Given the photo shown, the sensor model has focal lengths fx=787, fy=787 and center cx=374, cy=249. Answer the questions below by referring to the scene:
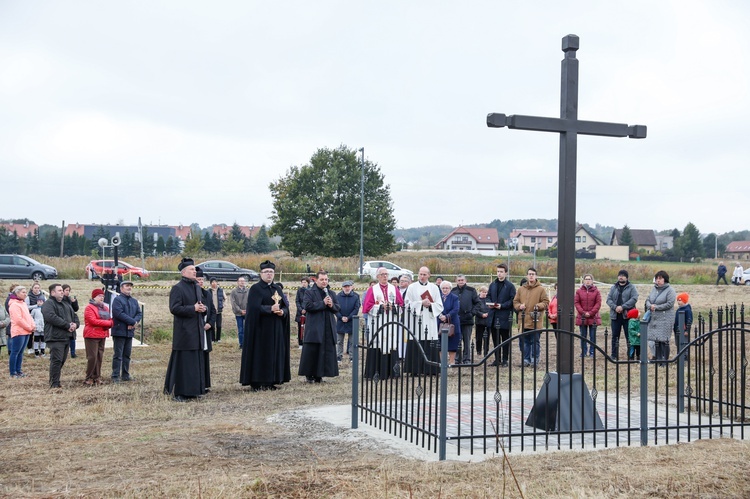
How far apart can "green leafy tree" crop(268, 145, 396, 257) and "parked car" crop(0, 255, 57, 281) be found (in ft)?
83.6

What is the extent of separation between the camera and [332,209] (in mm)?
62906

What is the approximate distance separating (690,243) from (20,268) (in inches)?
3124

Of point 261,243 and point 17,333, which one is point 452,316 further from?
point 261,243

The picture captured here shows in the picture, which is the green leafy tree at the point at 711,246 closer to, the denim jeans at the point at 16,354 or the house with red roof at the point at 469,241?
the house with red roof at the point at 469,241

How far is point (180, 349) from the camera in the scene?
11.2 metres

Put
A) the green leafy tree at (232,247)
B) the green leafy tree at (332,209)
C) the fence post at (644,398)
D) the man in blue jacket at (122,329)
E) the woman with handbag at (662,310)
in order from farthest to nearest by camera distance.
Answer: the green leafy tree at (232,247)
the green leafy tree at (332,209)
the woman with handbag at (662,310)
the man in blue jacket at (122,329)
the fence post at (644,398)

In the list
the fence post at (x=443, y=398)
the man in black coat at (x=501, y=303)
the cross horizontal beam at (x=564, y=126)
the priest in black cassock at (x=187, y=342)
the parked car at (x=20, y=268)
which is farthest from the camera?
the parked car at (x=20, y=268)

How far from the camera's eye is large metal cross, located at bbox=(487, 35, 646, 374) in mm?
7719

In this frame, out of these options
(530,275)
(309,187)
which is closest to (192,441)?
(530,275)

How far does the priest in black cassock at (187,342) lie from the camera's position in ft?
36.1

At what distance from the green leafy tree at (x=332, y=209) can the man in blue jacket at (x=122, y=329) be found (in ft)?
156

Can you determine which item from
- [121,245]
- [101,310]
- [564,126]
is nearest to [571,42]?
[564,126]

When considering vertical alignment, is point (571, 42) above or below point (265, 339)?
above

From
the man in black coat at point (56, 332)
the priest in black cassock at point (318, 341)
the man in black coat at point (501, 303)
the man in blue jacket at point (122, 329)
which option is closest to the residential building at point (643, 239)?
the man in black coat at point (501, 303)
